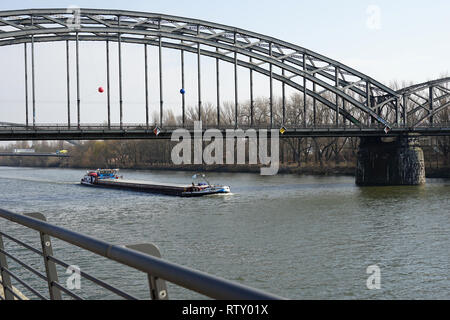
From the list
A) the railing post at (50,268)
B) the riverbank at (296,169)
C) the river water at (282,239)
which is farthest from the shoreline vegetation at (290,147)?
the railing post at (50,268)

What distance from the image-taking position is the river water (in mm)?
13719

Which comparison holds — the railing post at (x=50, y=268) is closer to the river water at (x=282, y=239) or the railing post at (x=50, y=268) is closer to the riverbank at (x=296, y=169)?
the river water at (x=282, y=239)

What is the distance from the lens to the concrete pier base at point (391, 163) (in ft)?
156

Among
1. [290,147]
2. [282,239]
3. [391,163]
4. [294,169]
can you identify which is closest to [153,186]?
[391,163]

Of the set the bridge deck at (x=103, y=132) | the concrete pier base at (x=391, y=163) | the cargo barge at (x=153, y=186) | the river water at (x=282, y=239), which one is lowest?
the river water at (x=282, y=239)

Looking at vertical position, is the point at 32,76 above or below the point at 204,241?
above

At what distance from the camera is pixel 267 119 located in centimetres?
7244

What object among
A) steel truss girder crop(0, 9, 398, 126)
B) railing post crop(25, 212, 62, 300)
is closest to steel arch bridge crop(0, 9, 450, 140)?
steel truss girder crop(0, 9, 398, 126)

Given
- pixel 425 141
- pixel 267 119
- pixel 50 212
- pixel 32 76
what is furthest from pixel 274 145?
A: pixel 50 212

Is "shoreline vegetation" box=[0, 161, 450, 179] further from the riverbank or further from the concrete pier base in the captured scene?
the concrete pier base

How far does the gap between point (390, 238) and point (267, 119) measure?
53.2 m

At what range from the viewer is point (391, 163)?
49.2 metres

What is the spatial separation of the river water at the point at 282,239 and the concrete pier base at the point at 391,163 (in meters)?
11.7
